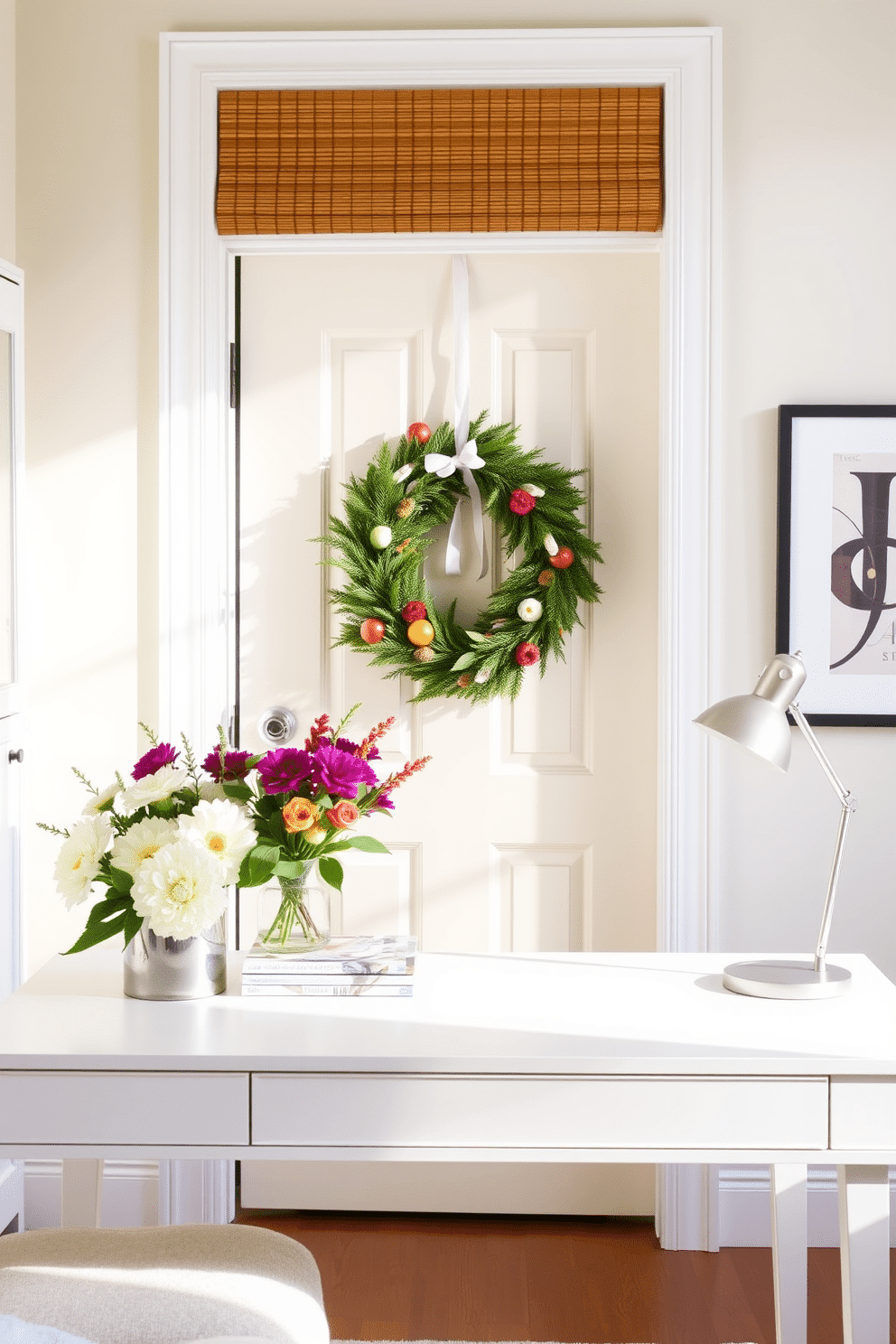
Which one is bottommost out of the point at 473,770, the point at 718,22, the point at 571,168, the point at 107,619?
the point at 473,770

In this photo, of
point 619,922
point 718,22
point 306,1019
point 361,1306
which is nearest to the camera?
point 306,1019

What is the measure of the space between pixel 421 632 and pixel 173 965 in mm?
1046

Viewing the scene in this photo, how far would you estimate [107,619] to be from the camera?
8.73 feet

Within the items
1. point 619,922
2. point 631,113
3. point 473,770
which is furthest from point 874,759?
point 631,113

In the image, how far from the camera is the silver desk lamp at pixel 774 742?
5.71ft

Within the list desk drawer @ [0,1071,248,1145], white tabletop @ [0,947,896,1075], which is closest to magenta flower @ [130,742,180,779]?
white tabletop @ [0,947,896,1075]

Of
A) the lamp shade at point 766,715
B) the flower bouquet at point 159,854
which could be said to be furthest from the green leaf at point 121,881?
the lamp shade at point 766,715

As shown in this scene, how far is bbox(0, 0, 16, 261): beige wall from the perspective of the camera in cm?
255

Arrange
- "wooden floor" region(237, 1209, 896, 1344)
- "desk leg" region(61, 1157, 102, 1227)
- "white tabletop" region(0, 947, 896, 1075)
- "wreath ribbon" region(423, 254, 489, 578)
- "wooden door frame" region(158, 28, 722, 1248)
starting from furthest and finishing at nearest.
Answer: "wreath ribbon" region(423, 254, 489, 578)
"wooden door frame" region(158, 28, 722, 1248)
"wooden floor" region(237, 1209, 896, 1344)
"desk leg" region(61, 1157, 102, 1227)
"white tabletop" region(0, 947, 896, 1075)

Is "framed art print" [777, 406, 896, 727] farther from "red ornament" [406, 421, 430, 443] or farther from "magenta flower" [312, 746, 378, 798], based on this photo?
"magenta flower" [312, 746, 378, 798]

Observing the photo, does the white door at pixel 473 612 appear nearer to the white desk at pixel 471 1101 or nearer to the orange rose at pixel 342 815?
the orange rose at pixel 342 815

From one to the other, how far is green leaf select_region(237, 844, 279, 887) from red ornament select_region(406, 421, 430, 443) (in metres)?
1.18

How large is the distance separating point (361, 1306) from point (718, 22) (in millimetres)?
2635

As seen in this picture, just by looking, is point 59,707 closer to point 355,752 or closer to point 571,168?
point 355,752
